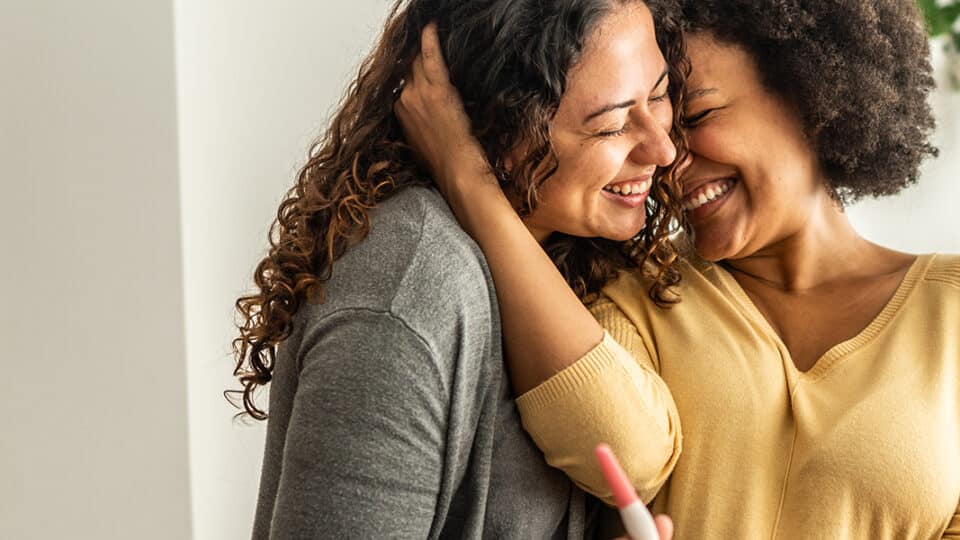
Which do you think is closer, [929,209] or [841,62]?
[841,62]

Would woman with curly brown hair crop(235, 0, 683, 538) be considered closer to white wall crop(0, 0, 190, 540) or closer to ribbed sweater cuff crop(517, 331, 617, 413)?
ribbed sweater cuff crop(517, 331, 617, 413)

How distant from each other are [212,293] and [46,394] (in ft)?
1.07

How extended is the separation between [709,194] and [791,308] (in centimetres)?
20

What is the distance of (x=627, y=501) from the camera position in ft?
3.44

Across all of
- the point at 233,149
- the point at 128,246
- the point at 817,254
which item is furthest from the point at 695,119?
the point at 128,246

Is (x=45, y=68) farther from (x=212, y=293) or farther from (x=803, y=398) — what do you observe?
(x=803, y=398)

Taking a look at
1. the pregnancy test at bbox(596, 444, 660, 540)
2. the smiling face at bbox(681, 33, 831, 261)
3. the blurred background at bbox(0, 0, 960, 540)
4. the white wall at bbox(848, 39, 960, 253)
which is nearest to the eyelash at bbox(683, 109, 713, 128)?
the smiling face at bbox(681, 33, 831, 261)

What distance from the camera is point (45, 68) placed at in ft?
6.73

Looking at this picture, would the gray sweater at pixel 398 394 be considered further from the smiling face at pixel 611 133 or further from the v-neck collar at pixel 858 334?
the v-neck collar at pixel 858 334

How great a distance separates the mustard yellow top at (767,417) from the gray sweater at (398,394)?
0.34 ft

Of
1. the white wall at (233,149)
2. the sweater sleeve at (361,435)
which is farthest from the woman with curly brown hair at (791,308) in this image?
the white wall at (233,149)

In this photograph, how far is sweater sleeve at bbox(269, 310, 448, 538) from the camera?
47.9 inches

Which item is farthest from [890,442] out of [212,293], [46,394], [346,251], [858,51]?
[46,394]

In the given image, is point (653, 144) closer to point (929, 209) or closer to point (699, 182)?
point (699, 182)
